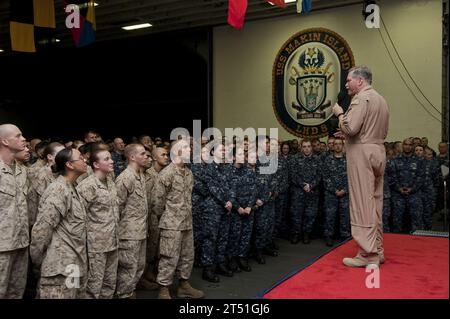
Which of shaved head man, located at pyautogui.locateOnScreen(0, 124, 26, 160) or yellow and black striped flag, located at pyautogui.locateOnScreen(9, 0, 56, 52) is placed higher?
yellow and black striped flag, located at pyautogui.locateOnScreen(9, 0, 56, 52)

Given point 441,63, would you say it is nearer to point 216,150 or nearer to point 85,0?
point 216,150

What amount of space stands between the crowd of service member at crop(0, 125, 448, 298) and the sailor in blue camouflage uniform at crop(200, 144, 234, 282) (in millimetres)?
11

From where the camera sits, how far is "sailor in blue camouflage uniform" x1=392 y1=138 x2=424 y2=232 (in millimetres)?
5785

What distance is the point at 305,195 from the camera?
19.2 ft

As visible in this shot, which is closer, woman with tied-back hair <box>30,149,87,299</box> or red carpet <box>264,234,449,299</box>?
red carpet <box>264,234,449,299</box>

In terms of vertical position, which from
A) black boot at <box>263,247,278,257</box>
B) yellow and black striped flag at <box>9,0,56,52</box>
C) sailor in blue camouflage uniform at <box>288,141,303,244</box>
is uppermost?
yellow and black striped flag at <box>9,0,56,52</box>

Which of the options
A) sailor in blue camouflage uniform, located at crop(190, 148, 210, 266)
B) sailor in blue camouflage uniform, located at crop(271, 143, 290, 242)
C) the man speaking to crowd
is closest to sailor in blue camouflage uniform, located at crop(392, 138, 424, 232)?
sailor in blue camouflage uniform, located at crop(271, 143, 290, 242)

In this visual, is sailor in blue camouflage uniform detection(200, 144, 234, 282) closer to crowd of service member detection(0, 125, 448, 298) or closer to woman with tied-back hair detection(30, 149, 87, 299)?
crowd of service member detection(0, 125, 448, 298)

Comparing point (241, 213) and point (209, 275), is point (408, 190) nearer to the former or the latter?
point (241, 213)

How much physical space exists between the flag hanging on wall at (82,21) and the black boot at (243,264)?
4704 mm

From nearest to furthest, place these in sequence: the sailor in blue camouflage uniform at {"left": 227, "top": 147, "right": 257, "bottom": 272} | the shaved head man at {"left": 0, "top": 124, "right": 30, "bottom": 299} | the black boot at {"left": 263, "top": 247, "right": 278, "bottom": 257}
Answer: the shaved head man at {"left": 0, "top": 124, "right": 30, "bottom": 299} < the sailor in blue camouflage uniform at {"left": 227, "top": 147, "right": 257, "bottom": 272} < the black boot at {"left": 263, "top": 247, "right": 278, "bottom": 257}

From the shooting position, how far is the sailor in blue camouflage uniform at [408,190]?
5785 millimetres

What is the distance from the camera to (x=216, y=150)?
4.28 m

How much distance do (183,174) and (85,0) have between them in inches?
192
